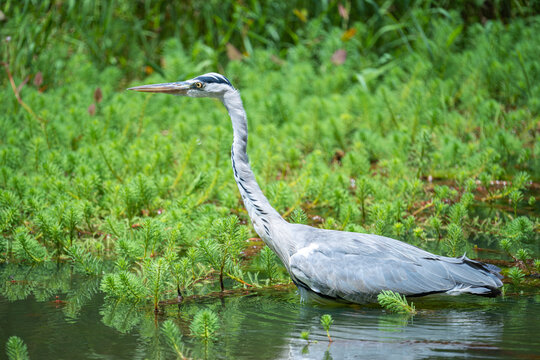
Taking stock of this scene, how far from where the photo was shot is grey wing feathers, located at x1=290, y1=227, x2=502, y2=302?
460 centimetres

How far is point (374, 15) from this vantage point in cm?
1187

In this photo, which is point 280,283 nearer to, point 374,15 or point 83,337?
point 83,337

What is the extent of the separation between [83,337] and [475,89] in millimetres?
6945

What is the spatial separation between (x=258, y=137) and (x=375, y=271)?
3978 millimetres

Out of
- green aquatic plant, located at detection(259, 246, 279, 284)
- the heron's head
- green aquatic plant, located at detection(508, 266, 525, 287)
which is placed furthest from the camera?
the heron's head

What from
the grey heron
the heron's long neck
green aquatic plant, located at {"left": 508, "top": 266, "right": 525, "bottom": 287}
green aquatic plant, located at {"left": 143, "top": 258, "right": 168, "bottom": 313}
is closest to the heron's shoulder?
the grey heron

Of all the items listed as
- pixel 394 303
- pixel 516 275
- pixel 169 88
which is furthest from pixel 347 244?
pixel 169 88

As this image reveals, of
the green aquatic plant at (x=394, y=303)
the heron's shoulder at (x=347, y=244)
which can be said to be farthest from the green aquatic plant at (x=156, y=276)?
the green aquatic plant at (x=394, y=303)

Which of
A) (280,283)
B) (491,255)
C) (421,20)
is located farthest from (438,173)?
(421,20)

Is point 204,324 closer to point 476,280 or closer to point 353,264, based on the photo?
point 353,264

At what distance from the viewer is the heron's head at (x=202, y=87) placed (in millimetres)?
5312

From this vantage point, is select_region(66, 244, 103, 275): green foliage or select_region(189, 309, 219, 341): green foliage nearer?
select_region(189, 309, 219, 341): green foliage

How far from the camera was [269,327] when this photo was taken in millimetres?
4262

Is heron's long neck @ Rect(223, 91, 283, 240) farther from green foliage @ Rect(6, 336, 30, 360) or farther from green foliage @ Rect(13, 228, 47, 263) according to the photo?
green foliage @ Rect(6, 336, 30, 360)
